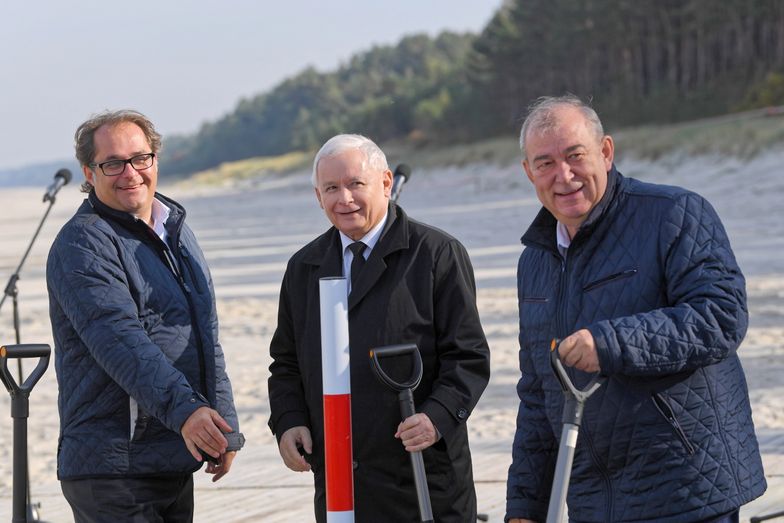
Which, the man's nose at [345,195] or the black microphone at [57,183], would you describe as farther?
the black microphone at [57,183]

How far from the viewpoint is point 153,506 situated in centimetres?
373

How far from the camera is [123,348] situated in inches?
139

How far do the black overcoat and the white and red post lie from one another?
385 millimetres

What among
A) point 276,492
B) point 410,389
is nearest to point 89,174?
point 410,389

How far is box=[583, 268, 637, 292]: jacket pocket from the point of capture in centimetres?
313

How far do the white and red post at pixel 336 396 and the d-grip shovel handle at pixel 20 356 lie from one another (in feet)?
2.63

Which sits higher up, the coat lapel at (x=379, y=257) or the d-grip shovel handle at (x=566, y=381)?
the coat lapel at (x=379, y=257)

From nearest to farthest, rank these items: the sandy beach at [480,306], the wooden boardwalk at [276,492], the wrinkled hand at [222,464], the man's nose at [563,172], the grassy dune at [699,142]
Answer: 1. the man's nose at [563,172]
2. the wrinkled hand at [222,464]
3. the wooden boardwalk at [276,492]
4. the sandy beach at [480,306]
5. the grassy dune at [699,142]

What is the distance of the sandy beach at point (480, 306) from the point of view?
6547mm

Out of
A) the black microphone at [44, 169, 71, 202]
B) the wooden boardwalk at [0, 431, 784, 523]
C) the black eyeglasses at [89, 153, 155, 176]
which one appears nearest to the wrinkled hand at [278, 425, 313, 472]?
the black eyeglasses at [89, 153, 155, 176]

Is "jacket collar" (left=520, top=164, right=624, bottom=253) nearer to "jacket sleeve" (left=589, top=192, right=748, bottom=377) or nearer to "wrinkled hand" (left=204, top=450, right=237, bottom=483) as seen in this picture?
"jacket sleeve" (left=589, top=192, right=748, bottom=377)

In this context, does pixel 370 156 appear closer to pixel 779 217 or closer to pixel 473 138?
pixel 779 217

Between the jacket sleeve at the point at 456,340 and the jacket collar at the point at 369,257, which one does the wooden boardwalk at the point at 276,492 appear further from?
the jacket collar at the point at 369,257

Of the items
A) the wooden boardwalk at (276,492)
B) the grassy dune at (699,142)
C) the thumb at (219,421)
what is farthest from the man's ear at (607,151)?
the grassy dune at (699,142)
